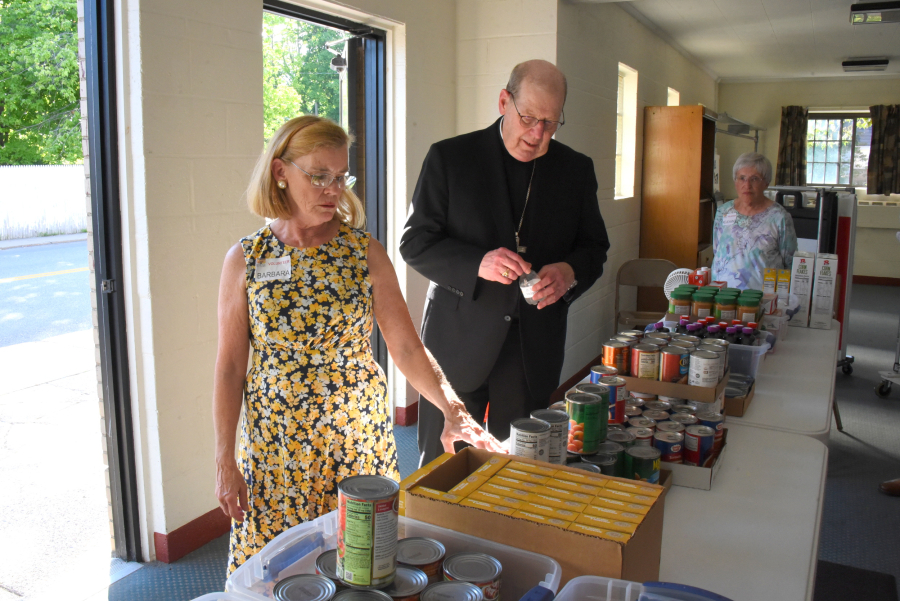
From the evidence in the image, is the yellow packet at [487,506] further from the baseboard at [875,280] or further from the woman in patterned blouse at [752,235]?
the baseboard at [875,280]

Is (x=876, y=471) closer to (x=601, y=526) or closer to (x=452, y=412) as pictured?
(x=452, y=412)

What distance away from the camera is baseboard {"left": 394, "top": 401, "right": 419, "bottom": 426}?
415 cm

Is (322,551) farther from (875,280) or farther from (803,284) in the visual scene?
(875,280)

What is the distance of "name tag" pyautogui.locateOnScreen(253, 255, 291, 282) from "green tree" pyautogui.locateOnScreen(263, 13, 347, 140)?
62.8 inches

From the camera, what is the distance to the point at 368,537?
859mm

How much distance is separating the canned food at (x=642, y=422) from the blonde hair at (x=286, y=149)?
92 centimetres

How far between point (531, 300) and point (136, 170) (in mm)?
1392

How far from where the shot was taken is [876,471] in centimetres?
375

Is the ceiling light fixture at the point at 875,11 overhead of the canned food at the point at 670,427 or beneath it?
Answer: overhead

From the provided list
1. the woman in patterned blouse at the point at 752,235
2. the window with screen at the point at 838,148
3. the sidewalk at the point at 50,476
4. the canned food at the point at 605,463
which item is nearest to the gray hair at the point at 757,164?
the woman in patterned blouse at the point at 752,235

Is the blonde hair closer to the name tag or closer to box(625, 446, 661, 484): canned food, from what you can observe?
the name tag

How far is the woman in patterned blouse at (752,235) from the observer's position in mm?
3721

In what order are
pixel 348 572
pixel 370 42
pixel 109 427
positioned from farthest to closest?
pixel 370 42
pixel 109 427
pixel 348 572

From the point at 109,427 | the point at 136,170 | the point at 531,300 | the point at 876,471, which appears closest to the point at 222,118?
the point at 136,170
